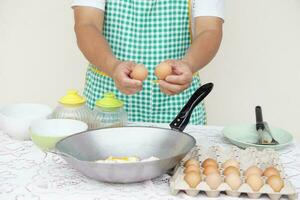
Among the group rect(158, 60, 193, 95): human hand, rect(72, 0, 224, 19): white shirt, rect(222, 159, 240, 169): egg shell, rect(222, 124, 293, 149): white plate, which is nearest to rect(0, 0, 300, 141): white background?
rect(72, 0, 224, 19): white shirt

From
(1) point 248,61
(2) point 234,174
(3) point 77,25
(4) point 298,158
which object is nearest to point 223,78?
(1) point 248,61

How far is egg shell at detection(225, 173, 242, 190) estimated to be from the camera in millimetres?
941

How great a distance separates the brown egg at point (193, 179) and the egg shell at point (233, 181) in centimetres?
5

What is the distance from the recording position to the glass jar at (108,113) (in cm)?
120

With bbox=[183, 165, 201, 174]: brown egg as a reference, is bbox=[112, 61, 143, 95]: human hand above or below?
above

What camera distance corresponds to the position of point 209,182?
0.94m

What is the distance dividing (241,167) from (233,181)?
0.11 meters

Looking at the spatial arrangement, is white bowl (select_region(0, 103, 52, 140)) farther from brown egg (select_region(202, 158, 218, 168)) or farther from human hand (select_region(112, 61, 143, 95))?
brown egg (select_region(202, 158, 218, 168))

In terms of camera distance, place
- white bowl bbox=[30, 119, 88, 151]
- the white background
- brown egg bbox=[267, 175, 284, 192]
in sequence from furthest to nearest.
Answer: the white background < white bowl bbox=[30, 119, 88, 151] < brown egg bbox=[267, 175, 284, 192]

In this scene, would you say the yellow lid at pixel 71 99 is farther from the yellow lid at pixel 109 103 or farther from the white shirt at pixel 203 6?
the white shirt at pixel 203 6

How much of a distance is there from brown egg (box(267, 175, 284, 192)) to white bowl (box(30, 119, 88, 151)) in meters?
0.44

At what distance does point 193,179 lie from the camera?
3.11 ft

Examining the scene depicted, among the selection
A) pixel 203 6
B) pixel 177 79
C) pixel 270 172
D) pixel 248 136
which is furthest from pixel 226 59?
pixel 270 172

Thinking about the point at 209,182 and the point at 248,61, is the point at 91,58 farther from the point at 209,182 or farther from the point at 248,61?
the point at 248,61
